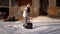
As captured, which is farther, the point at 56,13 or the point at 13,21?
the point at 56,13

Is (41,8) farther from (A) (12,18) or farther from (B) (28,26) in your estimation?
(B) (28,26)

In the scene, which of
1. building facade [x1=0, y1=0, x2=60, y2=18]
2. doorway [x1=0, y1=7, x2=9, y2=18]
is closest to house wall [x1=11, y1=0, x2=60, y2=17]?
building facade [x1=0, y1=0, x2=60, y2=18]

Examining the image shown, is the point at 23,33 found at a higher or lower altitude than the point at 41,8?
lower

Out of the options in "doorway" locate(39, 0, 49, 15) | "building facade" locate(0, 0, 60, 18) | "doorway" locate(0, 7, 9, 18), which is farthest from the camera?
"doorway" locate(39, 0, 49, 15)

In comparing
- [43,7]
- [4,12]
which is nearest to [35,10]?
A: [43,7]

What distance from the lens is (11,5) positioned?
2050 cm

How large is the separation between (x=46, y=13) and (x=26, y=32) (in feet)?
28.4

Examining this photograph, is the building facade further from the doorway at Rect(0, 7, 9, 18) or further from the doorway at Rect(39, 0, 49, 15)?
the doorway at Rect(39, 0, 49, 15)

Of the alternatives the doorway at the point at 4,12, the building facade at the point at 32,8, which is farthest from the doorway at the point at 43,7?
the doorway at the point at 4,12

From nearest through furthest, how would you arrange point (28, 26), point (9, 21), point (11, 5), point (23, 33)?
point (23, 33), point (28, 26), point (9, 21), point (11, 5)

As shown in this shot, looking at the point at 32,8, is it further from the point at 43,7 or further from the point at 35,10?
the point at 43,7

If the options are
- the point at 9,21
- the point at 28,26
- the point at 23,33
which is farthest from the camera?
the point at 9,21

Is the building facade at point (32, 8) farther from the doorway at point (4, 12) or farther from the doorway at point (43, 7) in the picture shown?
the doorway at point (43, 7)

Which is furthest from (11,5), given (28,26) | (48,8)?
(28,26)
